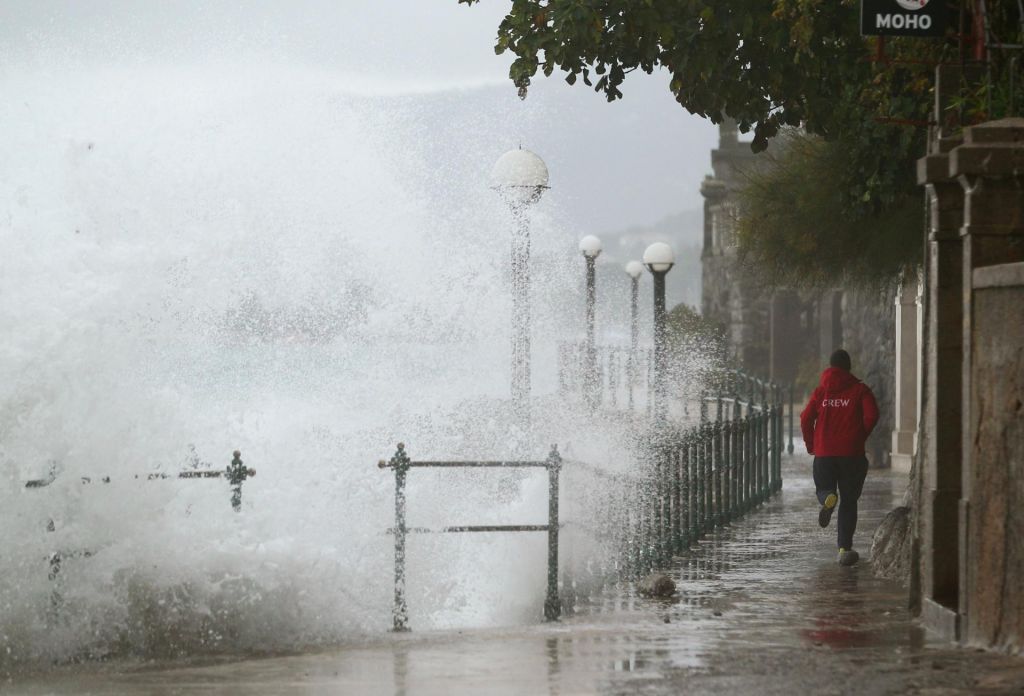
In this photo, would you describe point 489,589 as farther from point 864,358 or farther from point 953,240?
point 864,358

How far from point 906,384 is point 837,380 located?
37.1ft

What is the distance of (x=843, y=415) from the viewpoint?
13.9m

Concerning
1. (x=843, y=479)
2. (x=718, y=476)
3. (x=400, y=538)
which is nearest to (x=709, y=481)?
(x=718, y=476)

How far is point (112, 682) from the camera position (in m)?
8.23

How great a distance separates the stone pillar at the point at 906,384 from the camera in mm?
24719

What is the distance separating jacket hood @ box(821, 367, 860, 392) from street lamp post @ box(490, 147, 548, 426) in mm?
4526

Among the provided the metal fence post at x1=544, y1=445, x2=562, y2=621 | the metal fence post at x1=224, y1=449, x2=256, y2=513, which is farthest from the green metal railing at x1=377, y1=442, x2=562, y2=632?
the metal fence post at x1=224, y1=449, x2=256, y2=513

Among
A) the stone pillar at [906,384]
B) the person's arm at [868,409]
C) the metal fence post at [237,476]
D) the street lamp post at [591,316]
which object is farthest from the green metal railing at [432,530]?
Answer: the stone pillar at [906,384]

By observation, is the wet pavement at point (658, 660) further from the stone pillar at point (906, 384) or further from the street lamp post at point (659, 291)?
the stone pillar at point (906, 384)

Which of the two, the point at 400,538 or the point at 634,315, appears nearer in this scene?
the point at 400,538

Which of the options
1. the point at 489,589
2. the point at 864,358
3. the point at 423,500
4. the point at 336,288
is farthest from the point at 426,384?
the point at 489,589

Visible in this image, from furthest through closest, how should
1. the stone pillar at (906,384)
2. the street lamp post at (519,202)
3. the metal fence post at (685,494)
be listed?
1. the stone pillar at (906,384)
2. the street lamp post at (519,202)
3. the metal fence post at (685,494)

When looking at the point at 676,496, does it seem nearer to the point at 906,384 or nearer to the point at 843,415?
the point at 843,415

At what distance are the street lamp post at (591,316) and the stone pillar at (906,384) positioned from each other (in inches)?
183
